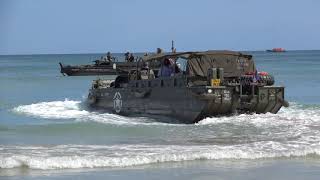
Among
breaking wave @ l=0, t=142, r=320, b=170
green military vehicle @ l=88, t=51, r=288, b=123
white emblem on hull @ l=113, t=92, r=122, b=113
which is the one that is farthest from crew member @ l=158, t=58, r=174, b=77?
breaking wave @ l=0, t=142, r=320, b=170

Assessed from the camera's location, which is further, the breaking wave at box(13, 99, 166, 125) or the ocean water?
→ the breaking wave at box(13, 99, 166, 125)

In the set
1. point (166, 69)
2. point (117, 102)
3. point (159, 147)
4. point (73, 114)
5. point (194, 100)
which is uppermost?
point (166, 69)

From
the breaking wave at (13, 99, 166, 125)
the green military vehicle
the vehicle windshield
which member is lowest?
the breaking wave at (13, 99, 166, 125)

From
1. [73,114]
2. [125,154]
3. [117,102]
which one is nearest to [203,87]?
[117,102]

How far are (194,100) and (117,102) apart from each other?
17.1 ft

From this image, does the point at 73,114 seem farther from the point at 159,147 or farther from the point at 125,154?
the point at 125,154

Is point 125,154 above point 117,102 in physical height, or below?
below

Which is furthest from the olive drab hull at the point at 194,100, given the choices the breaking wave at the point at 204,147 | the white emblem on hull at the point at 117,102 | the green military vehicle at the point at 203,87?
the white emblem on hull at the point at 117,102

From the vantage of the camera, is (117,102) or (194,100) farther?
(117,102)

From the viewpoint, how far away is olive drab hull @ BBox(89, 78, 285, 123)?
20.2 m

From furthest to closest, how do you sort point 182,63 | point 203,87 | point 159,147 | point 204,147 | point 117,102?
point 117,102 < point 182,63 < point 203,87 < point 159,147 < point 204,147

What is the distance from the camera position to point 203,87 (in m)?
19.9

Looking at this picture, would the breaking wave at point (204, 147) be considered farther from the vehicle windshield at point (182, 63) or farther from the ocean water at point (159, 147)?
the vehicle windshield at point (182, 63)

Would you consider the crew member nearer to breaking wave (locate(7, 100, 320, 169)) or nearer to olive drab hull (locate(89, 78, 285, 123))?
olive drab hull (locate(89, 78, 285, 123))
